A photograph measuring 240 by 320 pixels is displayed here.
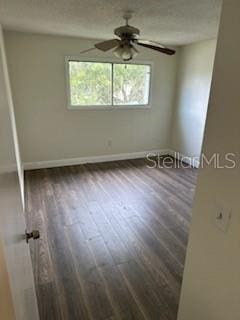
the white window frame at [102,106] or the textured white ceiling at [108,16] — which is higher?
the textured white ceiling at [108,16]

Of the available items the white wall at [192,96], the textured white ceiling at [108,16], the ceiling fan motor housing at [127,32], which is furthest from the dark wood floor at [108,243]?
the textured white ceiling at [108,16]

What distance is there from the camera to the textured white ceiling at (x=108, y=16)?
2168 mm

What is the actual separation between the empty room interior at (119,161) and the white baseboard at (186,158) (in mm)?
35

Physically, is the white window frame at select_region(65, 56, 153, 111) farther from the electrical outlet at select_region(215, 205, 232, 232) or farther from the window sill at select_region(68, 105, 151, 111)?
the electrical outlet at select_region(215, 205, 232, 232)

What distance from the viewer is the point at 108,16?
258cm

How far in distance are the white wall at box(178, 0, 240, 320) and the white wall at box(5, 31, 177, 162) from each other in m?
3.68

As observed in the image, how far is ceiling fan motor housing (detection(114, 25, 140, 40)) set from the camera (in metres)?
2.44

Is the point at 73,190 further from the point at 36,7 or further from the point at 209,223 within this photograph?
the point at 209,223

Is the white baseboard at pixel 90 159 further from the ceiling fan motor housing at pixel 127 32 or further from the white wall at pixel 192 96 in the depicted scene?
the ceiling fan motor housing at pixel 127 32

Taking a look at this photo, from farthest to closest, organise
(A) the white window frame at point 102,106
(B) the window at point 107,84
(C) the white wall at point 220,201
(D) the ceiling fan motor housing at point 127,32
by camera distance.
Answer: (B) the window at point 107,84 → (A) the white window frame at point 102,106 → (D) the ceiling fan motor housing at point 127,32 → (C) the white wall at point 220,201

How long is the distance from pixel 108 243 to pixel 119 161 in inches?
106

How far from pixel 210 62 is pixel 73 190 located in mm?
3271

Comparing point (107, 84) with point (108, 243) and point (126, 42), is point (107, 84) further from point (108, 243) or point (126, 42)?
point (108, 243)

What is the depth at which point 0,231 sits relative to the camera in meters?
0.61
